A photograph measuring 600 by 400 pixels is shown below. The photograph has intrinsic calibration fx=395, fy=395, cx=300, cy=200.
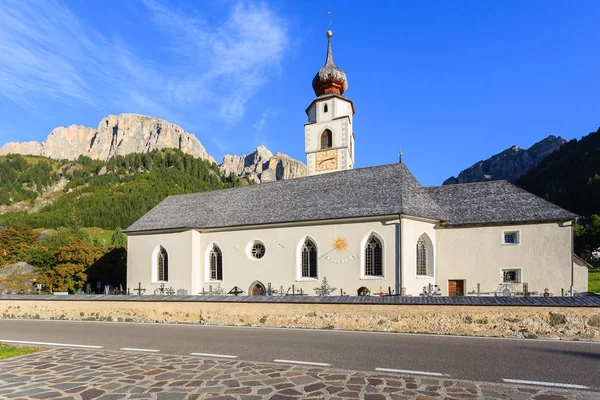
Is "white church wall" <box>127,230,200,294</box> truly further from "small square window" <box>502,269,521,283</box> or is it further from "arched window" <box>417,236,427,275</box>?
"small square window" <box>502,269,521,283</box>

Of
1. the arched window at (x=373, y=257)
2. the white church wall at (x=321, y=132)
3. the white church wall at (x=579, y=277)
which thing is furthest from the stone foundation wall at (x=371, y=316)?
the white church wall at (x=321, y=132)

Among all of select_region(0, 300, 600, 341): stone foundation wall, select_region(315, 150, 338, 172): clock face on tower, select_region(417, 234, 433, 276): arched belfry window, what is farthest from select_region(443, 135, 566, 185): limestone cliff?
select_region(0, 300, 600, 341): stone foundation wall

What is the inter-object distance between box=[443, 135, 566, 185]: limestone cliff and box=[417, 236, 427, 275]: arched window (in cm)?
17300

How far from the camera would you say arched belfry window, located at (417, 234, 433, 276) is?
2444 centimetres

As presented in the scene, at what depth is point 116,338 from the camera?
13.1 metres

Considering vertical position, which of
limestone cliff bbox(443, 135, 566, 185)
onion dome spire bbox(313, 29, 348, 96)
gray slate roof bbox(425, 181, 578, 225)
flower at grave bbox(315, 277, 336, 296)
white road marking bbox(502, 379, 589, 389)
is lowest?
flower at grave bbox(315, 277, 336, 296)

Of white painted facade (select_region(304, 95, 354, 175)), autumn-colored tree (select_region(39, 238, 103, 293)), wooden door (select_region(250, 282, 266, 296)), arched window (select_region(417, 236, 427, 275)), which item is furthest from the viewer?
autumn-colored tree (select_region(39, 238, 103, 293))

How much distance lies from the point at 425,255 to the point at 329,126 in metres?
15.7

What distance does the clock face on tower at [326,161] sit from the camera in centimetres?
3512

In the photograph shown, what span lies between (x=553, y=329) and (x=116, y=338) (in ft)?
45.1

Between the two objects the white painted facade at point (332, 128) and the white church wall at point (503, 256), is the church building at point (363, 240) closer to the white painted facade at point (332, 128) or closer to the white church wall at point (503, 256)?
the white church wall at point (503, 256)

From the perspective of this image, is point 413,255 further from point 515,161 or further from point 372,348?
point 515,161

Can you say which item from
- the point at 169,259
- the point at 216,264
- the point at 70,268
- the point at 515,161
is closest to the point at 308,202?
the point at 216,264

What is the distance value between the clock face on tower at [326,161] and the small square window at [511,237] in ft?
50.8
